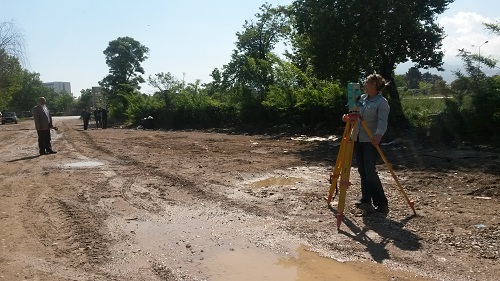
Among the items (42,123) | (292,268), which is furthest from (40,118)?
(292,268)

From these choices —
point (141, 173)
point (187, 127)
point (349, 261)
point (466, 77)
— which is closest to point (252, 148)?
point (141, 173)

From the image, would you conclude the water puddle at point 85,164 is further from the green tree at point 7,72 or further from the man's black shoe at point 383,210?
the green tree at point 7,72

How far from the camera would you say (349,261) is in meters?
4.75

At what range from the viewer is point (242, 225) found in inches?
240

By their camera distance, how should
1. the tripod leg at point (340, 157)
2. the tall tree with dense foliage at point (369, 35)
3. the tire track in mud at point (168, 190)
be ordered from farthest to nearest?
the tall tree with dense foliage at point (369, 35) < the tire track in mud at point (168, 190) < the tripod leg at point (340, 157)

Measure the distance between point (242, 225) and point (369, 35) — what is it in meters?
12.2

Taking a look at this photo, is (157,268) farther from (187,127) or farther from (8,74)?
(8,74)

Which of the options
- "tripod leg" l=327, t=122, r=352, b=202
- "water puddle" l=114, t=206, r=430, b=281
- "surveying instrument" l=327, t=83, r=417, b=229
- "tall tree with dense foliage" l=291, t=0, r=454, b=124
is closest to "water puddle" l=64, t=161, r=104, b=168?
"water puddle" l=114, t=206, r=430, b=281

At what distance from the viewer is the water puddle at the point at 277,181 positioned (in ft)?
29.0

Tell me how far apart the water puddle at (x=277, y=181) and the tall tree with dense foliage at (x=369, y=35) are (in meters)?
8.45

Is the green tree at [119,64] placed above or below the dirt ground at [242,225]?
above

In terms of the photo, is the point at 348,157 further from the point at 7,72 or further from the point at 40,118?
the point at 7,72

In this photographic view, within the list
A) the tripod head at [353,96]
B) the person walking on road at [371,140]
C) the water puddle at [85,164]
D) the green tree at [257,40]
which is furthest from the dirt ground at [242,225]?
the green tree at [257,40]

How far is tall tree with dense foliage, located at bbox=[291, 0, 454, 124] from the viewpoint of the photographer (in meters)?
A: 16.5
